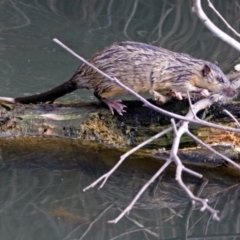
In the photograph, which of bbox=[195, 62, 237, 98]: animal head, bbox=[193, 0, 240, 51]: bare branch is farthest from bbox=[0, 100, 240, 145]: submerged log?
bbox=[193, 0, 240, 51]: bare branch

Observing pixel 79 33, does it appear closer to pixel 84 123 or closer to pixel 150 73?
pixel 84 123

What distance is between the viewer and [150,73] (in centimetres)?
403

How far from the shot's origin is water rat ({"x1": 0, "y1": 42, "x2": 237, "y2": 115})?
13.2 feet

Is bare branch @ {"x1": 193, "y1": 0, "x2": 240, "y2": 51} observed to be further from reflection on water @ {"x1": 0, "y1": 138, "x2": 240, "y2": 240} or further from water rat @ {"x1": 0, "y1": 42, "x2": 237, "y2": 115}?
reflection on water @ {"x1": 0, "y1": 138, "x2": 240, "y2": 240}

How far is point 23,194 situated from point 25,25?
396cm

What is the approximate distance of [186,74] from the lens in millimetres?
4102

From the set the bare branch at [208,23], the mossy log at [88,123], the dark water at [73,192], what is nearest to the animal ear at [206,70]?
the mossy log at [88,123]

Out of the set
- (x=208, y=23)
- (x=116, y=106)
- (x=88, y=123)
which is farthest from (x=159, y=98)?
(x=208, y=23)

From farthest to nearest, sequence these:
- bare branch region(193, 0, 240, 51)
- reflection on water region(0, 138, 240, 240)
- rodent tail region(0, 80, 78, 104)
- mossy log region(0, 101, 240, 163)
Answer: rodent tail region(0, 80, 78, 104), mossy log region(0, 101, 240, 163), reflection on water region(0, 138, 240, 240), bare branch region(193, 0, 240, 51)

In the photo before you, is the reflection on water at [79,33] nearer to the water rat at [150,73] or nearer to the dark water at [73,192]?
the dark water at [73,192]

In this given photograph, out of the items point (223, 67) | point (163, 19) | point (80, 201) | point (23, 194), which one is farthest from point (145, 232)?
point (163, 19)

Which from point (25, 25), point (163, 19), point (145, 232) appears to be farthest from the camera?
point (163, 19)

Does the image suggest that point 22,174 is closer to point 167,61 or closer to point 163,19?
Answer: point 167,61

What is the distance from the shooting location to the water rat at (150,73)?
158 inches
